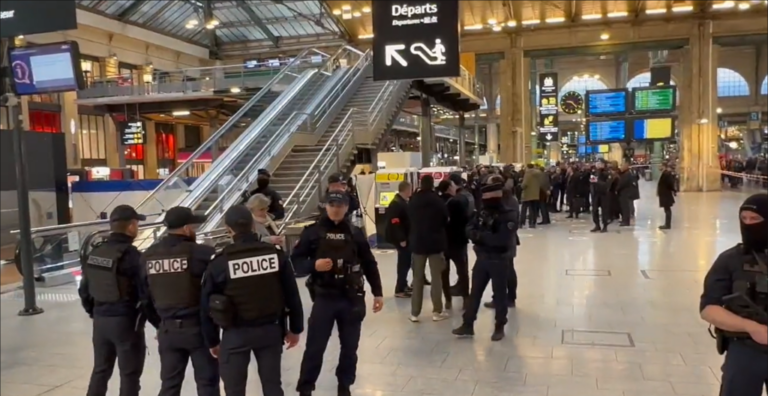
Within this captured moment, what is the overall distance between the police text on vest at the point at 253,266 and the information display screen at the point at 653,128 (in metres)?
21.8

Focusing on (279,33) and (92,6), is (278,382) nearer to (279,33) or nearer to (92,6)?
(92,6)

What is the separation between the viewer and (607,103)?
23688 millimetres

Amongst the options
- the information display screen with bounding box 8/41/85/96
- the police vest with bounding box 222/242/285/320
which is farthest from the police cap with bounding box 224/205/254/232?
the information display screen with bounding box 8/41/85/96

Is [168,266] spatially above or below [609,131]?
below

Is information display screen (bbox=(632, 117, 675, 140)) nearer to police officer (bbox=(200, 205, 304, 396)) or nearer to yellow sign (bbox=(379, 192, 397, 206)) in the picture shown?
yellow sign (bbox=(379, 192, 397, 206))

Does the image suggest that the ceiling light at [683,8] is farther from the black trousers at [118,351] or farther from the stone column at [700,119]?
the black trousers at [118,351]

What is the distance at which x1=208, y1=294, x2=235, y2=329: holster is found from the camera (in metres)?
3.27

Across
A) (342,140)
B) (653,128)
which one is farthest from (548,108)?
(342,140)

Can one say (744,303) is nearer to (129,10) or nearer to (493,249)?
(493,249)

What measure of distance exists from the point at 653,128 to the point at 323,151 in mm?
14065

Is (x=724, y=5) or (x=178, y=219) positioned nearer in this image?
(x=178, y=219)

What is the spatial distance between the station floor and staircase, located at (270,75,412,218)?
4365 mm

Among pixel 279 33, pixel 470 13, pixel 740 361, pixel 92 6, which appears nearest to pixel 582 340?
pixel 740 361

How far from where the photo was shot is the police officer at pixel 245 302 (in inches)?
131
